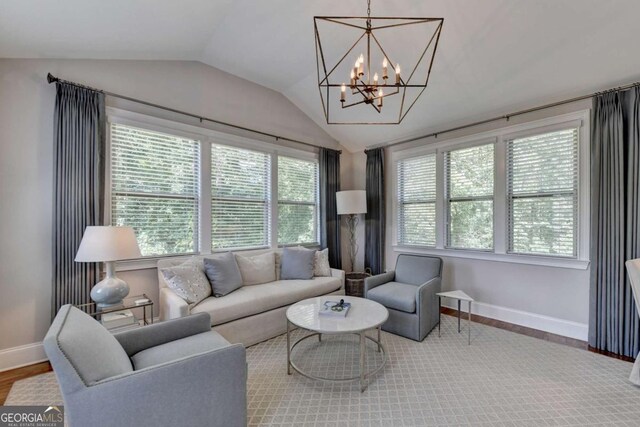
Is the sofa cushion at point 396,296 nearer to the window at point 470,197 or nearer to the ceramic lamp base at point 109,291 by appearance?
the window at point 470,197

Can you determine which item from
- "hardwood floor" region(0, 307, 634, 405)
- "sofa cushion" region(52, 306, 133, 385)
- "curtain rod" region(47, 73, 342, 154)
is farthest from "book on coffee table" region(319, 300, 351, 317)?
"curtain rod" region(47, 73, 342, 154)

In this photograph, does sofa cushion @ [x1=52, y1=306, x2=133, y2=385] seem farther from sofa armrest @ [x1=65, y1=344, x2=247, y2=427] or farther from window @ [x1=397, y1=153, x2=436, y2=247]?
window @ [x1=397, y1=153, x2=436, y2=247]

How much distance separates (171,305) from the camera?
8.55 feet

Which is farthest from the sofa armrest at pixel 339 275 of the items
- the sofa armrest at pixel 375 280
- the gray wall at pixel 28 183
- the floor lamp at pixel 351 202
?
the gray wall at pixel 28 183

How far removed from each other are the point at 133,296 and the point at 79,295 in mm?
468

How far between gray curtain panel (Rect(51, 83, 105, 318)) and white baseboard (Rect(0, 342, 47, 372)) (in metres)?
0.34

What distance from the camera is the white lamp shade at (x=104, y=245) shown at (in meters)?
2.36

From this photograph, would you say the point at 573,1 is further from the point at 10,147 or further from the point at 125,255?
the point at 10,147

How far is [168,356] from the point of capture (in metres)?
1.72

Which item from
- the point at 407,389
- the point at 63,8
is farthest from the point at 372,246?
the point at 63,8

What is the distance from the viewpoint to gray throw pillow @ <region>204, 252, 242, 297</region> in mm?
3059

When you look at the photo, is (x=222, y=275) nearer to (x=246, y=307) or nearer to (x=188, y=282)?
(x=188, y=282)

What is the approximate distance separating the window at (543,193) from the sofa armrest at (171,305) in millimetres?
3763

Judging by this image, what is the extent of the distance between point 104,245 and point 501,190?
4.33 metres
